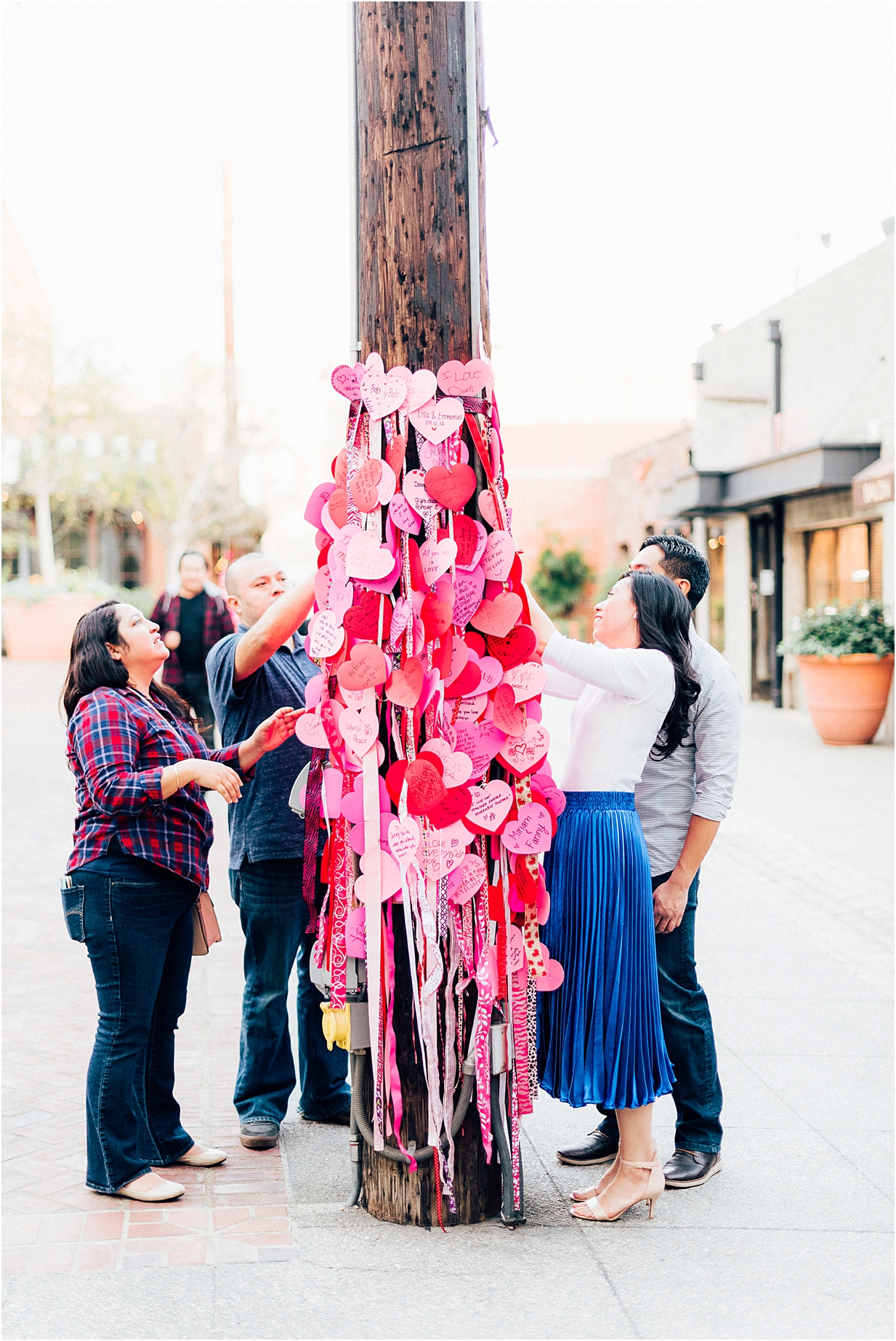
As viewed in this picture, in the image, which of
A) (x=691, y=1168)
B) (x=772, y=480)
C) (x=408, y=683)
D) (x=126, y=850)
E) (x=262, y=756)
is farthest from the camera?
(x=772, y=480)

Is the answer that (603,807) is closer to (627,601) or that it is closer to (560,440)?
(627,601)

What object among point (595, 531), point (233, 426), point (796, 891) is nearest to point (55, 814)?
point (796, 891)

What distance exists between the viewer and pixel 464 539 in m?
3.20

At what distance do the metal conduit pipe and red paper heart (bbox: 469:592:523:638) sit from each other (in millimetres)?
1157

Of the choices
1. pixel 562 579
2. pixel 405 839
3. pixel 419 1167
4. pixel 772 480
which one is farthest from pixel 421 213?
pixel 562 579

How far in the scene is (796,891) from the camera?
7426 mm

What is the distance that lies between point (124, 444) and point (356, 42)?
30.9 m

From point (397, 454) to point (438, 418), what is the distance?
0.46 feet

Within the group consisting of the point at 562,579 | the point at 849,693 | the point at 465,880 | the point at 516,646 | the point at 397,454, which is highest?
the point at 562,579

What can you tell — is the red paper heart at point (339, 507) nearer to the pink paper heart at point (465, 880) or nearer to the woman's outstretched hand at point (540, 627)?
the woman's outstretched hand at point (540, 627)

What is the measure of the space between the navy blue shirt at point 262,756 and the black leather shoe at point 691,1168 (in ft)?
4.82

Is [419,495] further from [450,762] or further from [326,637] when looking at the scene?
[450,762]

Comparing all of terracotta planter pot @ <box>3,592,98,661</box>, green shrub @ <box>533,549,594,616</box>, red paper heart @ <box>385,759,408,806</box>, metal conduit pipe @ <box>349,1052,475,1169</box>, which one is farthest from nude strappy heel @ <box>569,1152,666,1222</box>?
green shrub @ <box>533,549,594,616</box>

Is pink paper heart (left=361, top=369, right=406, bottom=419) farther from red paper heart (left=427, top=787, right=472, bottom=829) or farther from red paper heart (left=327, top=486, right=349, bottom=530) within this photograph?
red paper heart (left=427, top=787, right=472, bottom=829)
